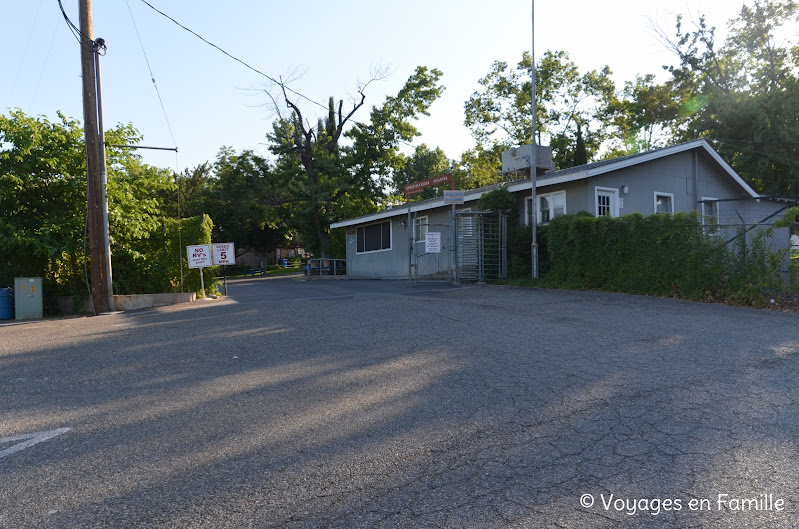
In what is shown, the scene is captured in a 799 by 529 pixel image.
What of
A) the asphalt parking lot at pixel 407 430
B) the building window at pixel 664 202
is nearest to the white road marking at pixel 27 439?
the asphalt parking lot at pixel 407 430

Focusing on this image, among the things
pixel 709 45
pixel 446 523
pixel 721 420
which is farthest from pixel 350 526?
pixel 709 45

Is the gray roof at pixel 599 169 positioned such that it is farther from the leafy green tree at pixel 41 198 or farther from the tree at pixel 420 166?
the tree at pixel 420 166

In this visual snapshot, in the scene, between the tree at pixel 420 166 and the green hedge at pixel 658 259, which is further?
the tree at pixel 420 166

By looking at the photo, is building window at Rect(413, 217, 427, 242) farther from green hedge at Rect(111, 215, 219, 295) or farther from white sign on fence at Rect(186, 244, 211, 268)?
white sign on fence at Rect(186, 244, 211, 268)

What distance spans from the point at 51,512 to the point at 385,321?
7147 mm

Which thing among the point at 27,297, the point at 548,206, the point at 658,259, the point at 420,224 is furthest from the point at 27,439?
the point at 420,224

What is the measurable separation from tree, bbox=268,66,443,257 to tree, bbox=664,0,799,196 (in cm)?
1646

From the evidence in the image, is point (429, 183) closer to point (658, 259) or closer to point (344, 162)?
point (658, 259)

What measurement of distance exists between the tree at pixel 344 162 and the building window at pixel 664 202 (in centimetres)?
2039

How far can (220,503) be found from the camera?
10.5 ft

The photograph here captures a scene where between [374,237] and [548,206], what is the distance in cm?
1130

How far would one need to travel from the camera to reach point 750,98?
30000mm

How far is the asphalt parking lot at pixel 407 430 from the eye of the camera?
3.14 m

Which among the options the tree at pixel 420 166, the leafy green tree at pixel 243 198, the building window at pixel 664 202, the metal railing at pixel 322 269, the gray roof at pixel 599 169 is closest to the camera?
the gray roof at pixel 599 169
